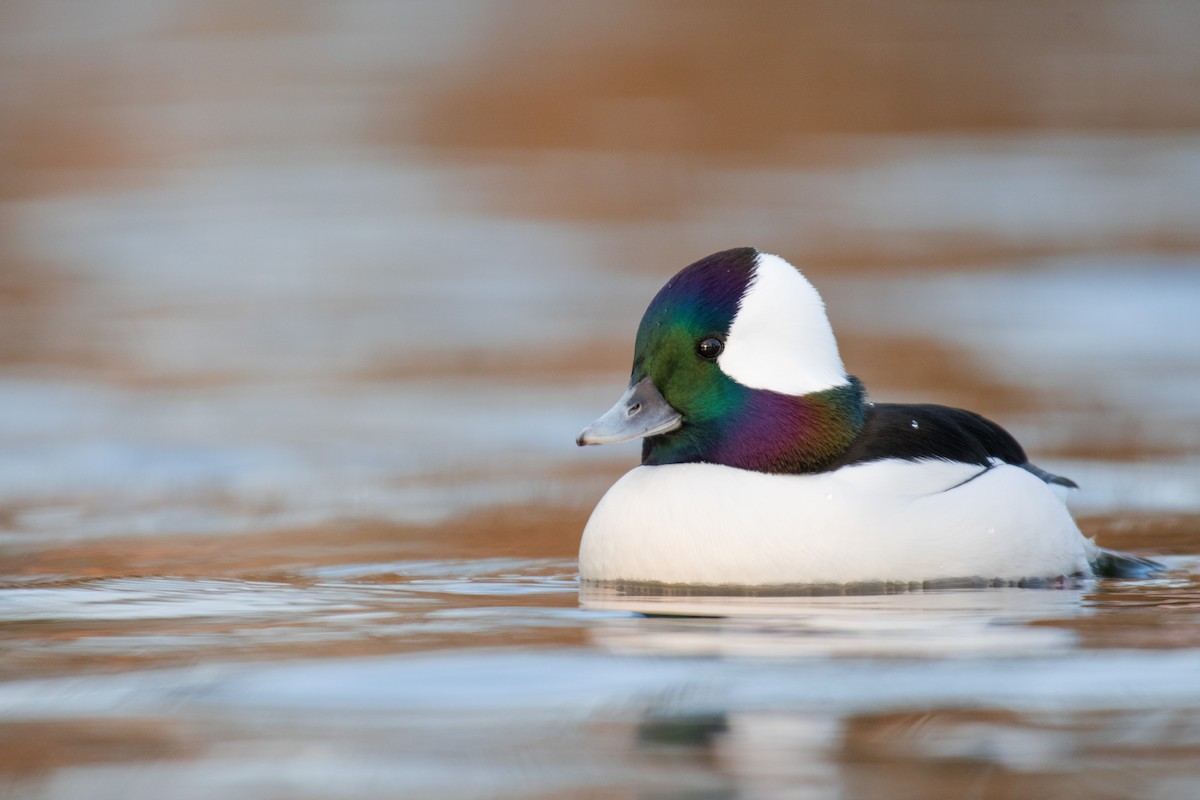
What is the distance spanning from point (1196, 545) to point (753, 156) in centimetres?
1311

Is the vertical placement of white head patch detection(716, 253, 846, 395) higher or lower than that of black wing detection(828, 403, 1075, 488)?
higher

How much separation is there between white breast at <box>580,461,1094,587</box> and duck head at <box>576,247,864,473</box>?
11 centimetres

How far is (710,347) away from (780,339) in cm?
21

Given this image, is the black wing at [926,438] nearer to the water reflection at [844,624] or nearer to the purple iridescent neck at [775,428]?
the purple iridescent neck at [775,428]

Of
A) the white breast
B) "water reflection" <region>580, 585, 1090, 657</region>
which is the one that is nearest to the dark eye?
the white breast

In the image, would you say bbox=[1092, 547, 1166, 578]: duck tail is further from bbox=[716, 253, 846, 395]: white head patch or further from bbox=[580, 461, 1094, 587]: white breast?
bbox=[716, 253, 846, 395]: white head patch

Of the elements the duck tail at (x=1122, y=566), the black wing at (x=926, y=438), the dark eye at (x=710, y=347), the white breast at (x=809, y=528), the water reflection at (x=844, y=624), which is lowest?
the water reflection at (x=844, y=624)

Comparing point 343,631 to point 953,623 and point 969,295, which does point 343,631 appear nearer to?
point 953,623

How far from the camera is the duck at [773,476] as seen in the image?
6.09 meters

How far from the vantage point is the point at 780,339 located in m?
6.30

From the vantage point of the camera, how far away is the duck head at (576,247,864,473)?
625 centimetres

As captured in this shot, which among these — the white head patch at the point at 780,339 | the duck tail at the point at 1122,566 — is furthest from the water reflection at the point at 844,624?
the white head patch at the point at 780,339

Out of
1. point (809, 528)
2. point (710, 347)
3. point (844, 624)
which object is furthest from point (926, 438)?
point (844, 624)

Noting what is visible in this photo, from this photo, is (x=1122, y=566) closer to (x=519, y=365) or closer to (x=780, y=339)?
(x=780, y=339)
